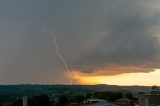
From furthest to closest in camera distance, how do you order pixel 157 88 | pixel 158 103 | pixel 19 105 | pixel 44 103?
pixel 44 103, pixel 19 105, pixel 157 88, pixel 158 103

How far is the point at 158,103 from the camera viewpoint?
35719mm

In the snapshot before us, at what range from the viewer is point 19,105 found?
324 ft

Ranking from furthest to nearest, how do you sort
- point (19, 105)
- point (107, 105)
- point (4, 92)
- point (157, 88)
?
1. point (4, 92)
2. point (19, 105)
3. point (157, 88)
4. point (107, 105)

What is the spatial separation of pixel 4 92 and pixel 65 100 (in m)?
41.6

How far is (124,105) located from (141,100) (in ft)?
188

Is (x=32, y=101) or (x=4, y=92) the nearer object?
(x=32, y=101)

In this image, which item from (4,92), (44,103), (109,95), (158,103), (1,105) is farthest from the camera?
(4,92)

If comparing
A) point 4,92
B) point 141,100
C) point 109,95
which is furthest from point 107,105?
point 4,92

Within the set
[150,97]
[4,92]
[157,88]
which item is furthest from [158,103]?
[4,92]

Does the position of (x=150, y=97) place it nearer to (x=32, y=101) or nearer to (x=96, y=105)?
(x=96, y=105)

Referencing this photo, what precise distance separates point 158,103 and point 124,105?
57.6m

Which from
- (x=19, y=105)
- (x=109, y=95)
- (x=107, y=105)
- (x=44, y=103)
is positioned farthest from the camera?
(x=109, y=95)

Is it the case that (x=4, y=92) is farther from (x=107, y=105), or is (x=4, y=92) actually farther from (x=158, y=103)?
(x=158, y=103)

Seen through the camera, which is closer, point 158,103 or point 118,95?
point 158,103
